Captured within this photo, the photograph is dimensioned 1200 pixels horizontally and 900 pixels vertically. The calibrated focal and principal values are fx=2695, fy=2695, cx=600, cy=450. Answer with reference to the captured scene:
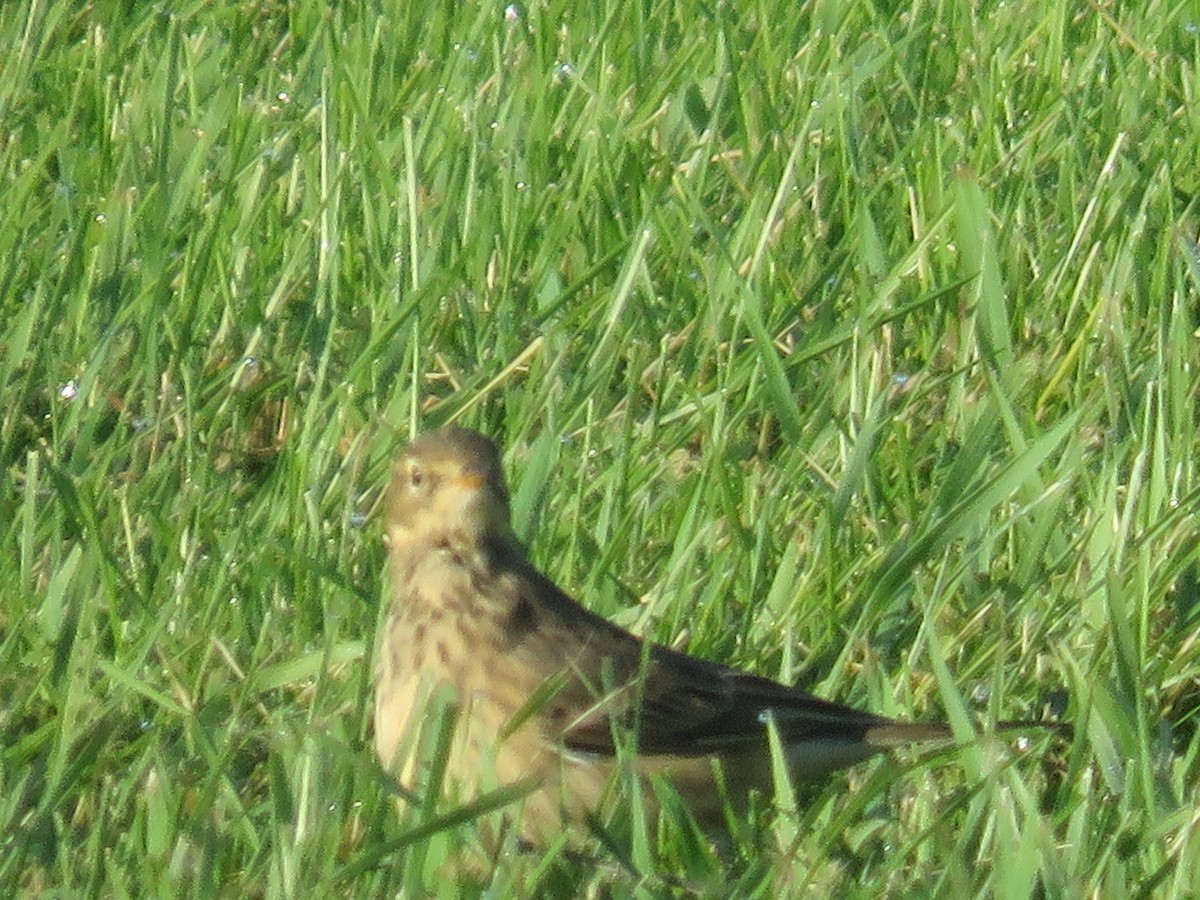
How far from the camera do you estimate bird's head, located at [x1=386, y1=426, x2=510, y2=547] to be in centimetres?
475

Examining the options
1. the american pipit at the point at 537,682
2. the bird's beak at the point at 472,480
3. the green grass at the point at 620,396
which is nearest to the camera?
the green grass at the point at 620,396

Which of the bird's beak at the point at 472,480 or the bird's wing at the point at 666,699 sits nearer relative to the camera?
the bird's wing at the point at 666,699

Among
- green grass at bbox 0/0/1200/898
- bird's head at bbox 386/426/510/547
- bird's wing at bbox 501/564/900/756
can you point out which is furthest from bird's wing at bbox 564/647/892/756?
bird's head at bbox 386/426/510/547

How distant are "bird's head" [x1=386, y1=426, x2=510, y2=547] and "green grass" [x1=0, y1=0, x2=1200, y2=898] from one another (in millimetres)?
197

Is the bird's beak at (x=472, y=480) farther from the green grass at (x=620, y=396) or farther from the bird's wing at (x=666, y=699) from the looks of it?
the green grass at (x=620, y=396)

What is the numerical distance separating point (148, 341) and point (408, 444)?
0.86 metres

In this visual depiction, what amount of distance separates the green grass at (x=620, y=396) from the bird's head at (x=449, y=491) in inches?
7.8

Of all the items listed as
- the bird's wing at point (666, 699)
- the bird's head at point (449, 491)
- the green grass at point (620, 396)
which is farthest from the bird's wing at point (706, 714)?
the bird's head at point (449, 491)

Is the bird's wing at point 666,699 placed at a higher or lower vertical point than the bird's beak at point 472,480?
lower

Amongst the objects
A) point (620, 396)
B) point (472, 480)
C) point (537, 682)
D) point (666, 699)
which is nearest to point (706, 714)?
point (666, 699)

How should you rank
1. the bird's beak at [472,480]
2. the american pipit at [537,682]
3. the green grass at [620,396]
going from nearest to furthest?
the green grass at [620,396]
the american pipit at [537,682]
the bird's beak at [472,480]

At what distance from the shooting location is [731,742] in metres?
4.73

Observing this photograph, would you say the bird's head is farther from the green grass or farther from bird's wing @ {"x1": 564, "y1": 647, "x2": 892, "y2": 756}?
bird's wing @ {"x1": 564, "y1": 647, "x2": 892, "y2": 756}

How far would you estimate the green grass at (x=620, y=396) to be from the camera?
4.18 m
